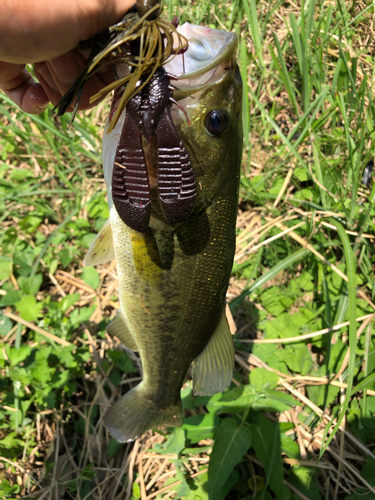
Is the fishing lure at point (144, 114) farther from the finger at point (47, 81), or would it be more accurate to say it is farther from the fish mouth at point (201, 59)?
the finger at point (47, 81)

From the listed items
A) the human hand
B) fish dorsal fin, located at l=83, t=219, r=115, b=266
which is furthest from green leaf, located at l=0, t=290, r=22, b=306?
the human hand

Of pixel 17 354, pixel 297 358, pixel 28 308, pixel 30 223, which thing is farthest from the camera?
pixel 30 223

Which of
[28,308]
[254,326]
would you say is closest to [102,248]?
[28,308]

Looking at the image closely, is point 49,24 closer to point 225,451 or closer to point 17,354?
point 17,354

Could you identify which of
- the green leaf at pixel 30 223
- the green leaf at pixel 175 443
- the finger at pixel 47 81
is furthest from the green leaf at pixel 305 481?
the green leaf at pixel 30 223

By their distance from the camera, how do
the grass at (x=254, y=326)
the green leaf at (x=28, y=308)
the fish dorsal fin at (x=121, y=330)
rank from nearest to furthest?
the fish dorsal fin at (x=121, y=330) < the grass at (x=254, y=326) < the green leaf at (x=28, y=308)

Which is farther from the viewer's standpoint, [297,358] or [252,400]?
[297,358]

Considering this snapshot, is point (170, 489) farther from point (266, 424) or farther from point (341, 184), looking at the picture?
point (341, 184)

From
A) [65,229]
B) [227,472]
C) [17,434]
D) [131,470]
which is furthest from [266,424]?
[65,229]
